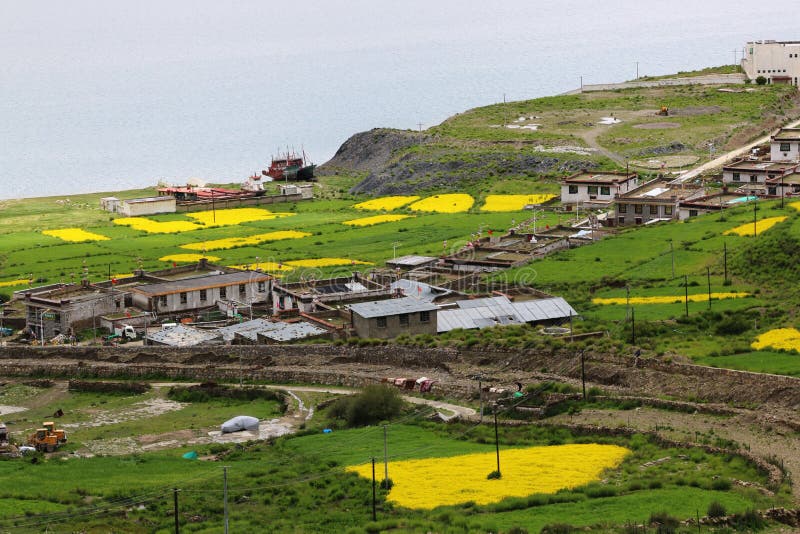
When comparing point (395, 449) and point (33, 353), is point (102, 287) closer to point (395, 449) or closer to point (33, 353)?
point (33, 353)

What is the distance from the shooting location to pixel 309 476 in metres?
34.8

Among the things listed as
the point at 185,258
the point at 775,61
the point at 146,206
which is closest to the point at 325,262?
the point at 185,258

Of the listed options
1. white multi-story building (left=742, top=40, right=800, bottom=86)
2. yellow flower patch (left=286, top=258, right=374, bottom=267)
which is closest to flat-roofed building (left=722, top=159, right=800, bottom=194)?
yellow flower patch (left=286, top=258, right=374, bottom=267)

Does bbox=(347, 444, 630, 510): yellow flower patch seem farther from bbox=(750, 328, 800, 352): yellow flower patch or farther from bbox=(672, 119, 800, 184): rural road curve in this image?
bbox=(672, 119, 800, 184): rural road curve

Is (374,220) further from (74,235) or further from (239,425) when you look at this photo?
(239,425)

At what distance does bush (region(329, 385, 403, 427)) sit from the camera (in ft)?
133

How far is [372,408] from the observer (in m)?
40.7

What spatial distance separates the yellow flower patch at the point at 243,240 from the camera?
80.0 m

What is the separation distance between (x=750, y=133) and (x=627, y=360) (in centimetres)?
6046

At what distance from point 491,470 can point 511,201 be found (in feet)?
186

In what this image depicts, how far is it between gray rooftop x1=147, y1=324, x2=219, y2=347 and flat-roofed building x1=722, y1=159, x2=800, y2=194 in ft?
110

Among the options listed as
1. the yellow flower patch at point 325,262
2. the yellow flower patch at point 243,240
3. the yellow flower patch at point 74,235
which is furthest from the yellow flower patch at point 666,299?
the yellow flower patch at point 74,235

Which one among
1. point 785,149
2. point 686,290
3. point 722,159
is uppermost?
point 785,149

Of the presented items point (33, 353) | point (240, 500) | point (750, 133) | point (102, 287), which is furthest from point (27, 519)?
point (750, 133)
